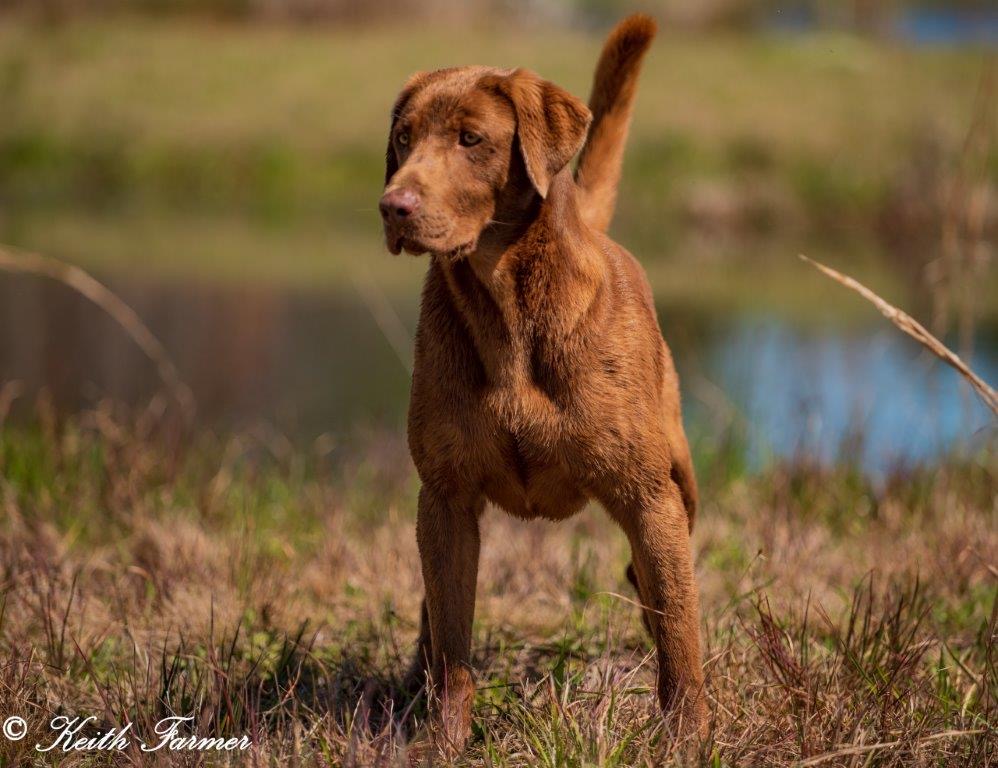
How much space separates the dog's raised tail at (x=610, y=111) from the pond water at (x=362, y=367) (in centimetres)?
250

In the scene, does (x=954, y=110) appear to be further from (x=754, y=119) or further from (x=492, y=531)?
(x=492, y=531)

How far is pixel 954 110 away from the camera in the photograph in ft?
72.6

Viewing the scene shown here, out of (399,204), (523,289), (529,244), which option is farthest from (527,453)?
(399,204)

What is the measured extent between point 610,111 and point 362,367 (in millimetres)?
6603

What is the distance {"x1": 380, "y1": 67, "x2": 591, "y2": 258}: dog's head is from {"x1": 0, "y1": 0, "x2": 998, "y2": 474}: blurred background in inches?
100

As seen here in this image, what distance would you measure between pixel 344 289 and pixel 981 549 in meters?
9.95

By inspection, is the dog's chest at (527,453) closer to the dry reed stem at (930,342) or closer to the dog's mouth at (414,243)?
→ the dog's mouth at (414,243)

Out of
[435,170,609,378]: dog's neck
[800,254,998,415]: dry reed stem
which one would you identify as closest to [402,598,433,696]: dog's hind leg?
[435,170,609,378]: dog's neck

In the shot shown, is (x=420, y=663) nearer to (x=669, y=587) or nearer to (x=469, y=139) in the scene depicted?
(x=669, y=587)

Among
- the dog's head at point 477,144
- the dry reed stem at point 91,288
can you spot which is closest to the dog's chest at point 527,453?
the dog's head at point 477,144

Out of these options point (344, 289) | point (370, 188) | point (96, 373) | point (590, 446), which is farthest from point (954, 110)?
point (590, 446)

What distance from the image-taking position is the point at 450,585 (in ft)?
11.1

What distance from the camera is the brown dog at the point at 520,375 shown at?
318cm

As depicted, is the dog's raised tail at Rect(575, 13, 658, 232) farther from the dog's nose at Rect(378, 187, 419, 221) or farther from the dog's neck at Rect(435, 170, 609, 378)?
the dog's nose at Rect(378, 187, 419, 221)
